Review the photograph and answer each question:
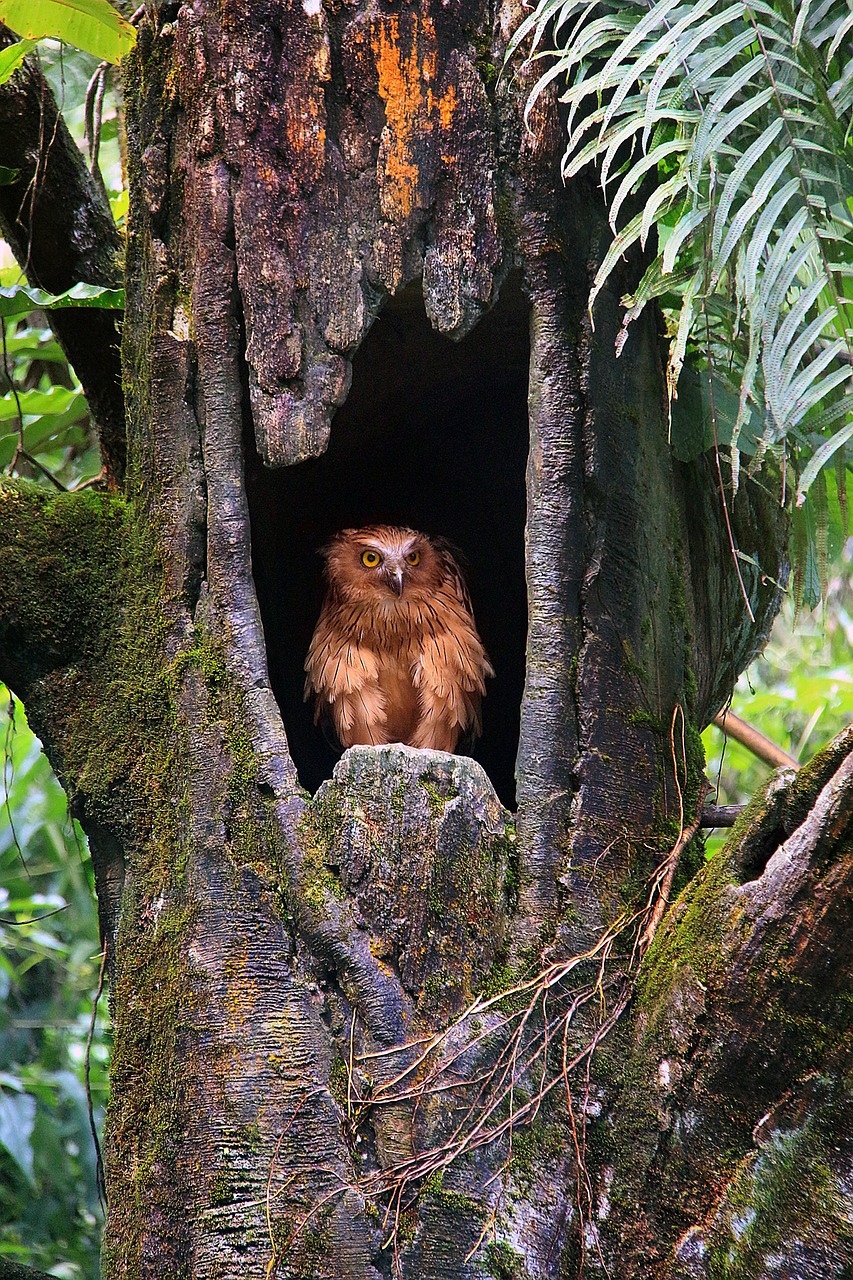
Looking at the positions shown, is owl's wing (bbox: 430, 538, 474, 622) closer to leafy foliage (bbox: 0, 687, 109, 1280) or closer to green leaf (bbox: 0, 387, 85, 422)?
green leaf (bbox: 0, 387, 85, 422)

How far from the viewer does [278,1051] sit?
102 inches

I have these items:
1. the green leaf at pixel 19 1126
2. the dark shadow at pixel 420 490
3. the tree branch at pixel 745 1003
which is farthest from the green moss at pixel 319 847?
the green leaf at pixel 19 1126

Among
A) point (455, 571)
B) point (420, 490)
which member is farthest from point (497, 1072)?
point (420, 490)

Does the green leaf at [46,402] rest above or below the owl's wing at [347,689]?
above

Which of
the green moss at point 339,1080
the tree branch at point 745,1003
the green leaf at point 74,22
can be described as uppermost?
the green leaf at point 74,22

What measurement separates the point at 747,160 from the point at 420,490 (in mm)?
2835

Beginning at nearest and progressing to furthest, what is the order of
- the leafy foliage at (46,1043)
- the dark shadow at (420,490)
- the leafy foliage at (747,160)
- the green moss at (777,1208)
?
the green moss at (777,1208), the leafy foliage at (747,160), the dark shadow at (420,490), the leafy foliage at (46,1043)

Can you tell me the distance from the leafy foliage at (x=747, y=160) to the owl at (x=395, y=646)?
5.95 feet

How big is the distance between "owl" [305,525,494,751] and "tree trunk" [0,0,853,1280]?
1140 mm

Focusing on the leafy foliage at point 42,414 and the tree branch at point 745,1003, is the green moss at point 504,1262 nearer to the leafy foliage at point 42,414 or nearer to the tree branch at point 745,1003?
the tree branch at point 745,1003

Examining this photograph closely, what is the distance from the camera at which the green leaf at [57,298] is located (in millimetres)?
3445

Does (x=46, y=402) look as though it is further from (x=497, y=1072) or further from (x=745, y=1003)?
(x=745, y=1003)

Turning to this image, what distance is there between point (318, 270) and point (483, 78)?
63cm

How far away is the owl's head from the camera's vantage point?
15.1ft
